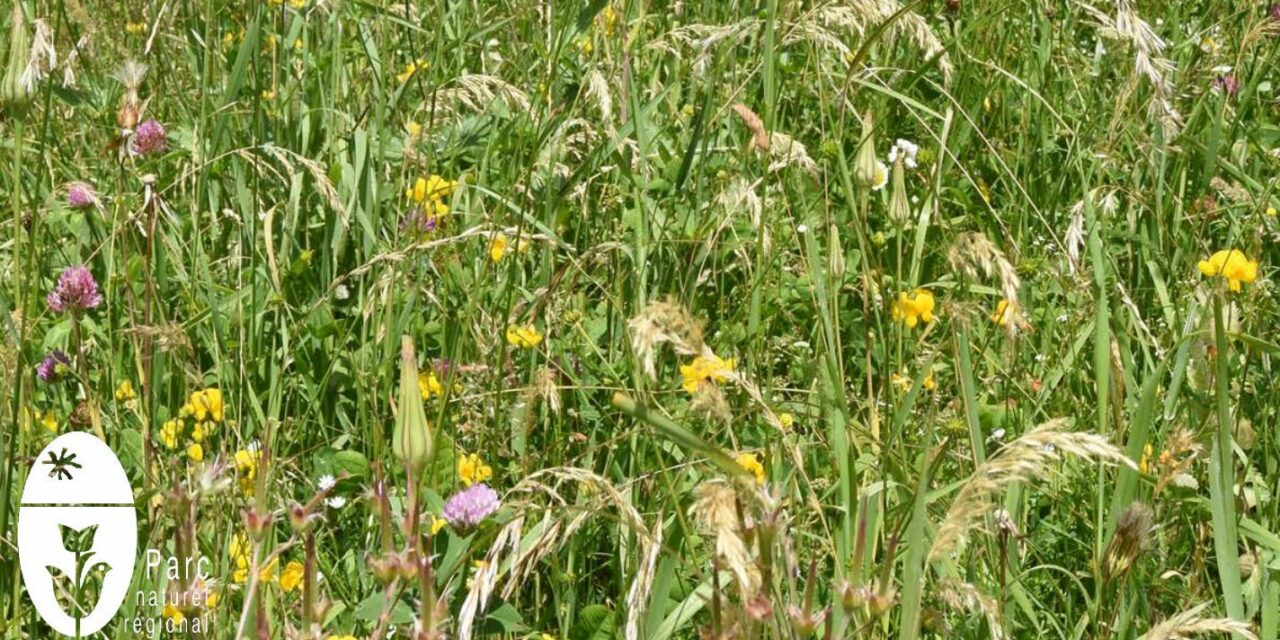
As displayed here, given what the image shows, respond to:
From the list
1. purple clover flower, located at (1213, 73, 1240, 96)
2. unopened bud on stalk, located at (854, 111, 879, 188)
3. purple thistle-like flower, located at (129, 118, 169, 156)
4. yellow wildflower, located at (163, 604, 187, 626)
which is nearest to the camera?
yellow wildflower, located at (163, 604, 187, 626)

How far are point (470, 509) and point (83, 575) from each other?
393 mm

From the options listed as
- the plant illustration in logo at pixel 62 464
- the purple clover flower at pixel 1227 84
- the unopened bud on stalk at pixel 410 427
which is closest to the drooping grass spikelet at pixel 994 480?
the unopened bud on stalk at pixel 410 427

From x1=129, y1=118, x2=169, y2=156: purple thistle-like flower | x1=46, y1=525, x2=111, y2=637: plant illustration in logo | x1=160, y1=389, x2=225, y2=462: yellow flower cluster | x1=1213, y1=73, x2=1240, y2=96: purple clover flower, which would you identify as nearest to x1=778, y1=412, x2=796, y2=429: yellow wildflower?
x1=160, y1=389, x2=225, y2=462: yellow flower cluster

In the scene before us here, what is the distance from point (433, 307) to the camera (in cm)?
228

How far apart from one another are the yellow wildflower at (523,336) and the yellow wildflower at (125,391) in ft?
1.64

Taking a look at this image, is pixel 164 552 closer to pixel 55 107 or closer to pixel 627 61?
pixel 627 61

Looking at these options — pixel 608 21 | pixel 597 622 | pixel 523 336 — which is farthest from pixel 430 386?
pixel 608 21

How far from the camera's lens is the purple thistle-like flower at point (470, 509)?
1.49 meters

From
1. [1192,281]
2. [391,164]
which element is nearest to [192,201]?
[391,164]

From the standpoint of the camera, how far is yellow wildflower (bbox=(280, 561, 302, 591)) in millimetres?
1644

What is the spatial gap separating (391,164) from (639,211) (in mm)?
692

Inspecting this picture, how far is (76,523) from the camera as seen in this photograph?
1.53 meters

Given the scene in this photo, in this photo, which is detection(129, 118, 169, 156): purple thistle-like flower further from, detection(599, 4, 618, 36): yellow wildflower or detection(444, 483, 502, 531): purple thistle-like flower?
detection(444, 483, 502, 531): purple thistle-like flower

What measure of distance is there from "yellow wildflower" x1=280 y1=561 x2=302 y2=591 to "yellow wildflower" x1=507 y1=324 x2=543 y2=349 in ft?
1.35
